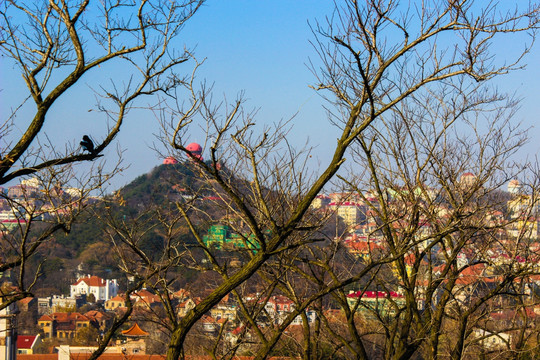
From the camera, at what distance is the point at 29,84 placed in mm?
3156

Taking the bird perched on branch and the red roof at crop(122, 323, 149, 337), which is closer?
the bird perched on branch

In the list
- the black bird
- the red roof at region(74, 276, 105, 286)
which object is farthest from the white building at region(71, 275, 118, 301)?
the black bird

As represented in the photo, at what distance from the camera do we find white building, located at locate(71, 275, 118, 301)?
143 feet

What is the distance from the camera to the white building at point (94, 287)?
143 ft

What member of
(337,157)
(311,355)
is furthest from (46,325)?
(337,157)

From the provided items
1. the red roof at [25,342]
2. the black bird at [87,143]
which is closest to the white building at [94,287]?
the red roof at [25,342]

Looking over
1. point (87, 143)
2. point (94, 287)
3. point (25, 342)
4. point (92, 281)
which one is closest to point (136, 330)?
point (87, 143)

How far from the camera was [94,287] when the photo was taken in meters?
43.6

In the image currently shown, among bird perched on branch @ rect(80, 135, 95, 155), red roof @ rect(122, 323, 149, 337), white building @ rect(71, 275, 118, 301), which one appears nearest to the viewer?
bird perched on branch @ rect(80, 135, 95, 155)

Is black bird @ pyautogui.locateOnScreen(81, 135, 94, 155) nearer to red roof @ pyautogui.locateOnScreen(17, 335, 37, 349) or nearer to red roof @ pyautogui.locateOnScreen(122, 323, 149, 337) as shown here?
red roof @ pyautogui.locateOnScreen(122, 323, 149, 337)

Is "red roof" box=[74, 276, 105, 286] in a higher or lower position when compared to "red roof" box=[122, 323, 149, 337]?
higher

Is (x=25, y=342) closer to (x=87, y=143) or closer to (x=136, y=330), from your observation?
(x=136, y=330)

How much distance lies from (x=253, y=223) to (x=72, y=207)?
1612mm

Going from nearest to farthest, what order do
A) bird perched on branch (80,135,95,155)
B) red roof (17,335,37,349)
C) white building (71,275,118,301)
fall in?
1. bird perched on branch (80,135,95,155)
2. red roof (17,335,37,349)
3. white building (71,275,118,301)
